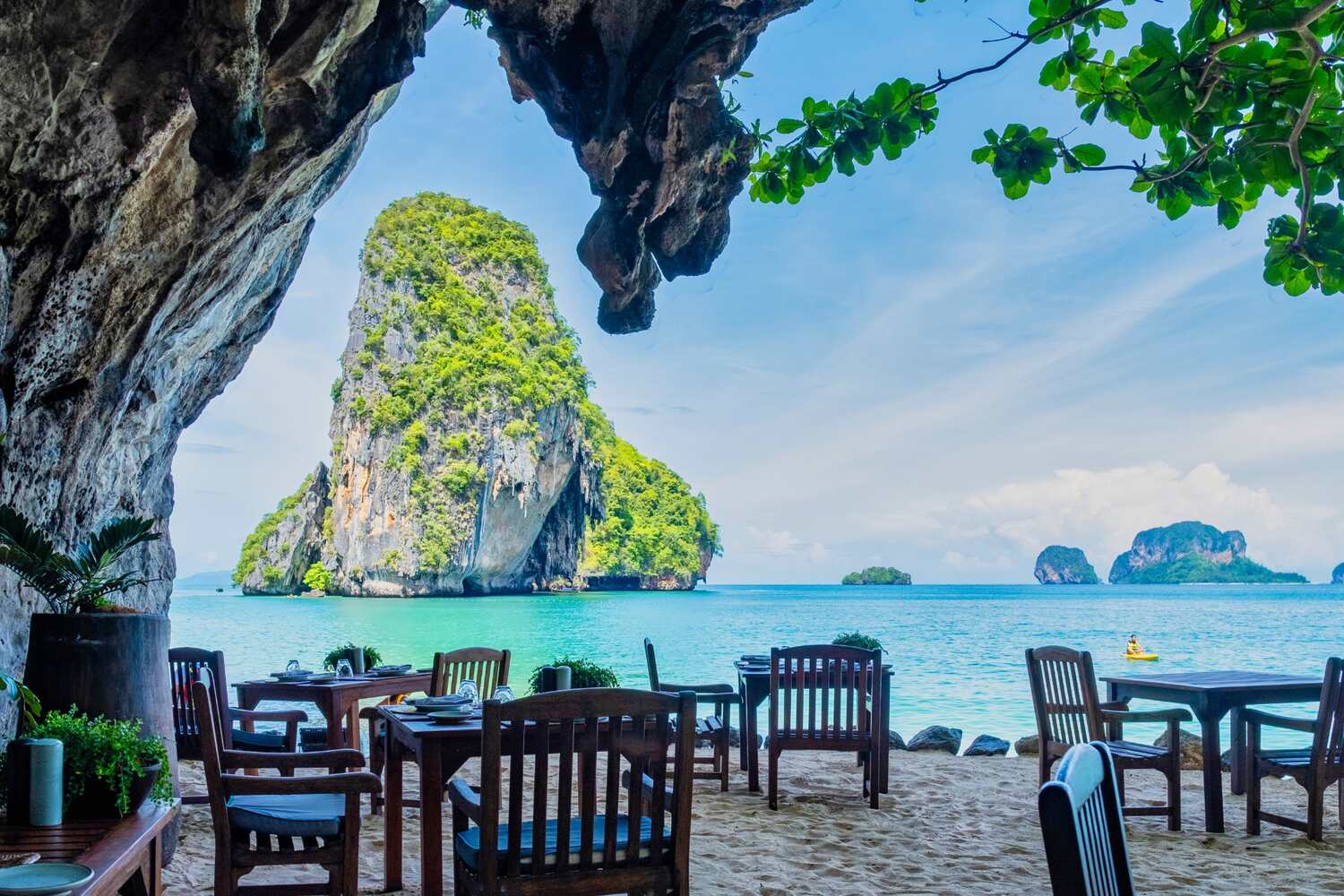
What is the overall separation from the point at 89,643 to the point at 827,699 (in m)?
3.61

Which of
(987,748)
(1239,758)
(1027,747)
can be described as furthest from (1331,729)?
(1027,747)

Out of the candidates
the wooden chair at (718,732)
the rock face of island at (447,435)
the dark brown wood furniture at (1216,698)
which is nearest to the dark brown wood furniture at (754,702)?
the wooden chair at (718,732)

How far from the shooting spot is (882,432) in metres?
54.8

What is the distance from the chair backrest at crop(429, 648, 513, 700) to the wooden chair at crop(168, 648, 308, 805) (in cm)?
80

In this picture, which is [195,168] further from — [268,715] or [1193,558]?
[1193,558]

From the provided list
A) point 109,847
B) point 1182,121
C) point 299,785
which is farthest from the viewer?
point 299,785

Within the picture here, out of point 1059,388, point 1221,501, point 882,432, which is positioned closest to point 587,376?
point 882,432

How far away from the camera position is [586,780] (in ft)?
8.72

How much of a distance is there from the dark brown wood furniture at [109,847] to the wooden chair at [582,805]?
78 cm

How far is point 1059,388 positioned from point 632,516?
2969 cm

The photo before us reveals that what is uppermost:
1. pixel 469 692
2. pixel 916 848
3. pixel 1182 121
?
pixel 1182 121

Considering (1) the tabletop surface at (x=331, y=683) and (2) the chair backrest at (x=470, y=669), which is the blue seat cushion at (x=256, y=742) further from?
(2) the chair backrest at (x=470, y=669)

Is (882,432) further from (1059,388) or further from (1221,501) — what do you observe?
(1221,501)

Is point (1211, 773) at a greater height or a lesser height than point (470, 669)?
lesser
